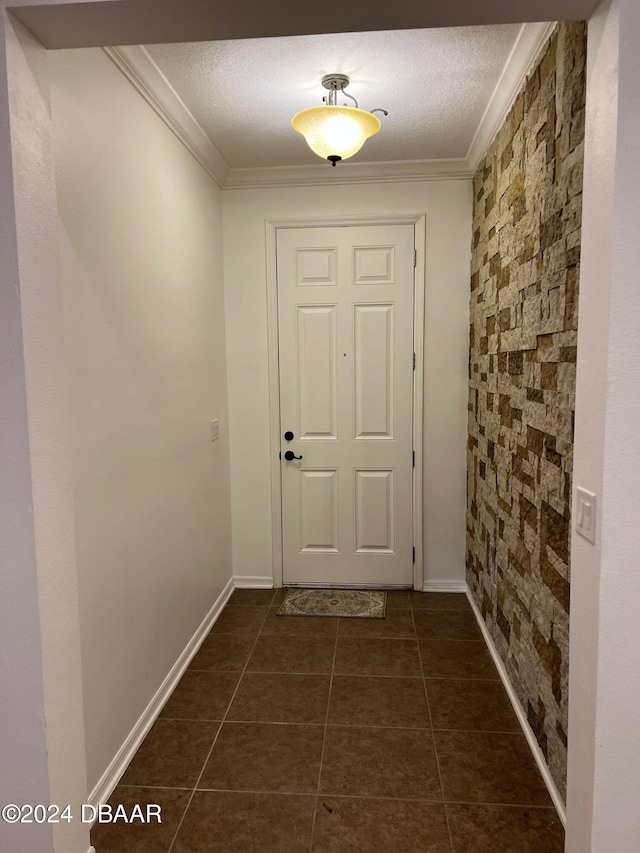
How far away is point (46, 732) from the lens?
129 cm

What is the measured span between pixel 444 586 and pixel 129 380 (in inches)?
94.9

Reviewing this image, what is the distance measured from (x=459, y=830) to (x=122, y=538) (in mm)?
1434

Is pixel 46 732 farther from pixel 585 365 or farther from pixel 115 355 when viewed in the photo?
pixel 585 365

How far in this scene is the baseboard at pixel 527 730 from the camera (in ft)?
5.77

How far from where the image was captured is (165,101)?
230cm

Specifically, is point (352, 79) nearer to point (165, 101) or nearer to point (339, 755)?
point (165, 101)

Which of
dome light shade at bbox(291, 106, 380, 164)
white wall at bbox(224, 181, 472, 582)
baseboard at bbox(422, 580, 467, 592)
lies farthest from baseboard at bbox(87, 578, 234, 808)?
dome light shade at bbox(291, 106, 380, 164)

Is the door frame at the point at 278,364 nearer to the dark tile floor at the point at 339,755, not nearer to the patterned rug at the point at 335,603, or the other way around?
the patterned rug at the point at 335,603

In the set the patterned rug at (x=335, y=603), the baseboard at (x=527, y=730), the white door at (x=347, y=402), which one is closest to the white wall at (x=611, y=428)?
the baseboard at (x=527, y=730)

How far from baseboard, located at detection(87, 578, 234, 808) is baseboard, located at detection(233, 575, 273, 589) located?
423 millimetres

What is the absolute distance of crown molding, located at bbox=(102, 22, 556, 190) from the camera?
6.46 feet

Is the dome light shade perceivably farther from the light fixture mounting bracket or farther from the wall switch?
the wall switch

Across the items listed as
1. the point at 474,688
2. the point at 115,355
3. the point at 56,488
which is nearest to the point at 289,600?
the point at 474,688

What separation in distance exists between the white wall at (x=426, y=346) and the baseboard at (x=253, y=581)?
2cm
